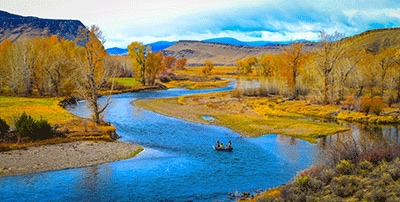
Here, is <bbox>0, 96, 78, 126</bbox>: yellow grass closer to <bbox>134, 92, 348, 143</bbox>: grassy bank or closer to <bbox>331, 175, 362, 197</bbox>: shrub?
<bbox>134, 92, 348, 143</bbox>: grassy bank

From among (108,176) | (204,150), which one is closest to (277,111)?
(204,150)

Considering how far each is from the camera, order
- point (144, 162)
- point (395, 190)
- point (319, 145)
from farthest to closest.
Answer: point (319, 145) < point (144, 162) < point (395, 190)

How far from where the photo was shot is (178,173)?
2627 centimetres

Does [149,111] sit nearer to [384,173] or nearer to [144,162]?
[144,162]

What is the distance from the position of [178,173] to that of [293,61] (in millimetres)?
51999

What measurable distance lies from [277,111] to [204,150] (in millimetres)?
28142

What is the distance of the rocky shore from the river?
106 cm

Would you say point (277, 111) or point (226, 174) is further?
point (277, 111)

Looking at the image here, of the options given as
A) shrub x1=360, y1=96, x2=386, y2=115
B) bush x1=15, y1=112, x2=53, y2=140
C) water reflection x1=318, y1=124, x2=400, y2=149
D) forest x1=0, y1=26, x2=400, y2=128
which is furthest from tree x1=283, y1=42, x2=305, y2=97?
bush x1=15, y1=112, x2=53, y2=140

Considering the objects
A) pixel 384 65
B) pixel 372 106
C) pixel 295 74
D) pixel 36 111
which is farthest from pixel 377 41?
pixel 36 111

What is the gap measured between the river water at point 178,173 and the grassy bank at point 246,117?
3.26 meters

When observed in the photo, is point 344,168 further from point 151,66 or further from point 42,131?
point 151,66

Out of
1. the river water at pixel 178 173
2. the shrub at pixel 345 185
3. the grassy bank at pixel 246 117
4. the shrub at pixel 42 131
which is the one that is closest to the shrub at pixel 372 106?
Result: the grassy bank at pixel 246 117

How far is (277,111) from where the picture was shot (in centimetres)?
5800
